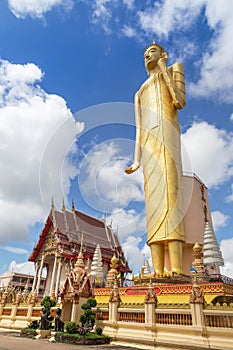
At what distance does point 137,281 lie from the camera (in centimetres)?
1317

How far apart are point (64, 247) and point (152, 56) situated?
17.2 meters

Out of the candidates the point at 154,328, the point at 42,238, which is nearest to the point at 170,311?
the point at 154,328

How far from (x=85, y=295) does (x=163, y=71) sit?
1295cm

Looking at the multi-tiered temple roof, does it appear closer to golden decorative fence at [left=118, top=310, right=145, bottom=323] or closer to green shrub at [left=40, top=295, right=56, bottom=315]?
green shrub at [left=40, top=295, right=56, bottom=315]

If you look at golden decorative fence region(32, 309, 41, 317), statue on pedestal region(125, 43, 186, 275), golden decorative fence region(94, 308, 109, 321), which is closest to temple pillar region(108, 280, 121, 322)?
golden decorative fence region(94, 308, 109, 321)

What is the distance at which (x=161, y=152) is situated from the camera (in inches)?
624

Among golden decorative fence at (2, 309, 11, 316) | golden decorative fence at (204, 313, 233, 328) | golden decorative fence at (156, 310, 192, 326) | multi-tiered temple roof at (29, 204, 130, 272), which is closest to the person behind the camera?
golden decorative fence at (204, 313, 233, 328)

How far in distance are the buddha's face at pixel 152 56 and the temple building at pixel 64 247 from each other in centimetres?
1489

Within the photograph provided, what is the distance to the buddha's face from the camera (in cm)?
1795

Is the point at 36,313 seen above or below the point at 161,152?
below

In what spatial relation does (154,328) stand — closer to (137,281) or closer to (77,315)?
(77,315)

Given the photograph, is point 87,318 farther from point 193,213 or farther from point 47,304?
point 193,213

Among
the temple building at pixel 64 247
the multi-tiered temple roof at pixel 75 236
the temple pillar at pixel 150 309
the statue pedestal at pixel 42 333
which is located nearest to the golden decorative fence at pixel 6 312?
the statue pedestal at pixel 42 333

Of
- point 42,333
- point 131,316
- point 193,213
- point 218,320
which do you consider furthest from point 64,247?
point 218,320
